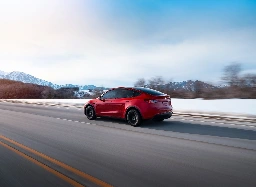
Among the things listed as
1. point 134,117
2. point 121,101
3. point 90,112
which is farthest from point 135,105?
point 90,112

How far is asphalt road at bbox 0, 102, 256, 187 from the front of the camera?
13.0 ft

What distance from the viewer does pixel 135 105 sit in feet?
31.7

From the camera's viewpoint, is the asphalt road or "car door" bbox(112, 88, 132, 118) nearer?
the asphalt road

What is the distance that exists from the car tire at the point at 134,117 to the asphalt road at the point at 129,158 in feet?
4.30

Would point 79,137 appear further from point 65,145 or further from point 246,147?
point 246,147

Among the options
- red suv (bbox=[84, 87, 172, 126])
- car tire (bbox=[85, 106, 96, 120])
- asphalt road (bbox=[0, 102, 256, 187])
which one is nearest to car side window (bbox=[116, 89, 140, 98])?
red suv (bbox=[84, 87, 172, 126])

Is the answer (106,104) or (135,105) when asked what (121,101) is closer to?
(135,105)

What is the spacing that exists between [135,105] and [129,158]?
454 centimetres

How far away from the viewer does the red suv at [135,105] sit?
9.46 meters

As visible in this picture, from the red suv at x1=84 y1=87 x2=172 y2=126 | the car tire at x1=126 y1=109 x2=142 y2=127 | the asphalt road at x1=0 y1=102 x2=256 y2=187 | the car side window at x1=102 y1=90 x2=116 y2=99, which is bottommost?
the asphalt road at x1=0 y1=102 x2=256 y2=187

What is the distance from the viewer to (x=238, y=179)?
394cm

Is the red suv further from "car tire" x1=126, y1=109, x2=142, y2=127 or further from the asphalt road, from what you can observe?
the asphalt road

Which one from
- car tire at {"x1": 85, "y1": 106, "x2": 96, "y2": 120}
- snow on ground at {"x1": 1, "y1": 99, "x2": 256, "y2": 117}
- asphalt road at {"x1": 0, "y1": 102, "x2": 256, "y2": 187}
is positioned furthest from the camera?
snow on ground at {"x1": 1, "y1": 99, "x2": 256, "y2": 117}

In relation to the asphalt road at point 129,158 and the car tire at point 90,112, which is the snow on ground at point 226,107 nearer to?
the car tire at point 90,112
